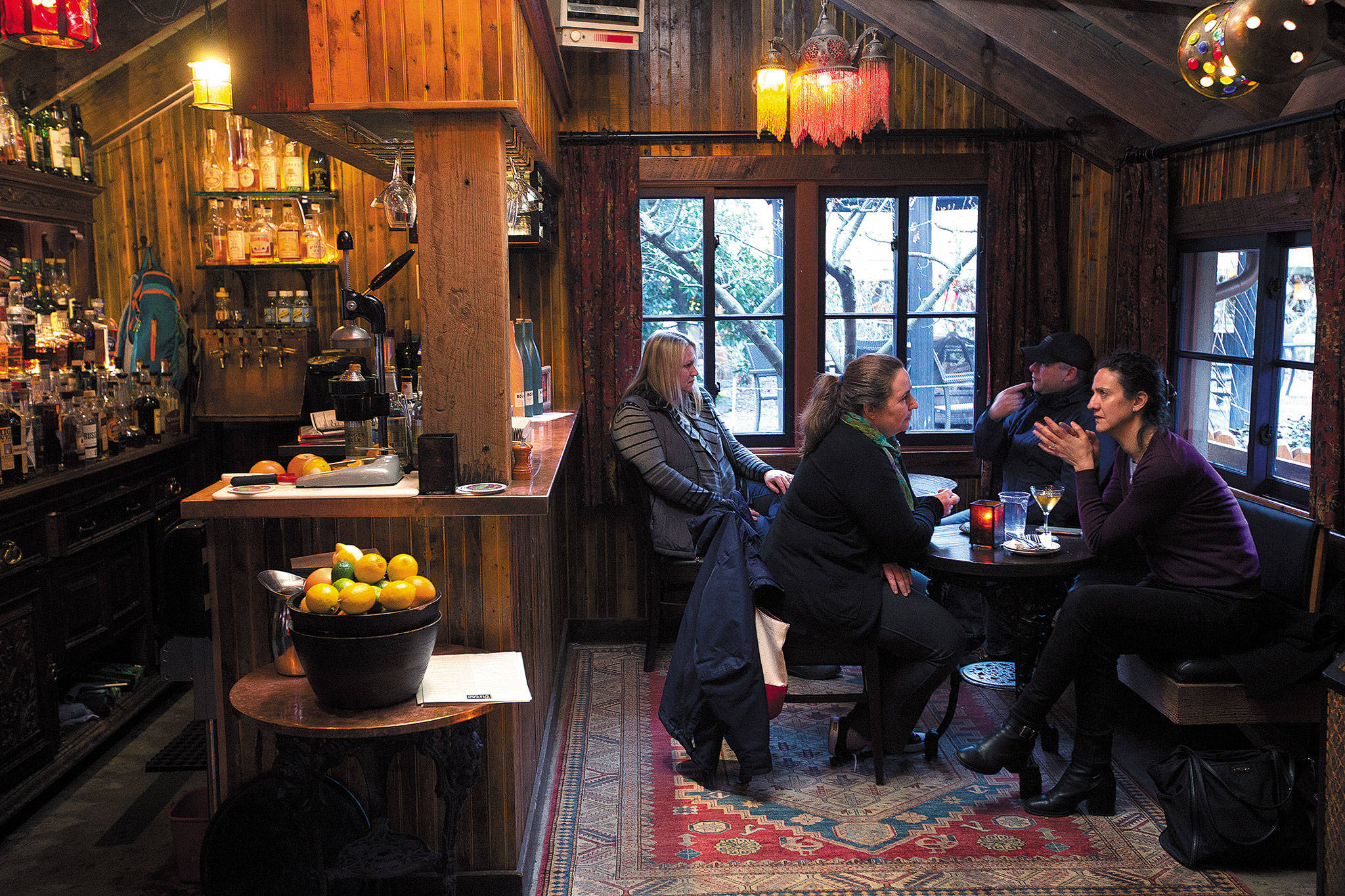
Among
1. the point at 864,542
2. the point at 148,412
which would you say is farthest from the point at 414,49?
the point at 148,412

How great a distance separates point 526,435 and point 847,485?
1.20 meters

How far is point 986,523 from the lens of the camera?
359cm

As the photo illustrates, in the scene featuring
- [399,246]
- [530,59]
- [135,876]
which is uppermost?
[530,59]

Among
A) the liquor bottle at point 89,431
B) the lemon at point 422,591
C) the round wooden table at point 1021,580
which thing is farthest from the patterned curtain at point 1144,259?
the liquor bottle at point 89,431

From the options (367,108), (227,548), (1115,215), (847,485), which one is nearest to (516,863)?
(227,548)

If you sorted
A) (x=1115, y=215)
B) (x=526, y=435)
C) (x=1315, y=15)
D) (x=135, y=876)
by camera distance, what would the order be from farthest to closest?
(x=1115, y=215) < (x=526, y=435) < (x=135, y=876) < (x=1315, y=15)

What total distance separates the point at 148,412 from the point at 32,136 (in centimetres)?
122

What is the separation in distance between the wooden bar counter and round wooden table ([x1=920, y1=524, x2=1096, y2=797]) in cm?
144

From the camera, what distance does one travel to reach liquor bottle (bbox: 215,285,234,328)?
5051 millimetres

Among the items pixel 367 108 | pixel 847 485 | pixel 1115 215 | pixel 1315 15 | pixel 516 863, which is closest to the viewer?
pixel 1315 15

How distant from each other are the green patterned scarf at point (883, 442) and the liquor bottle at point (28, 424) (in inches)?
114

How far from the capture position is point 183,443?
4.93 metres

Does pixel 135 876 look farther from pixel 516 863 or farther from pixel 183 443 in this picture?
pixel 183 443

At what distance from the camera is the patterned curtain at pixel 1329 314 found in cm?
331
